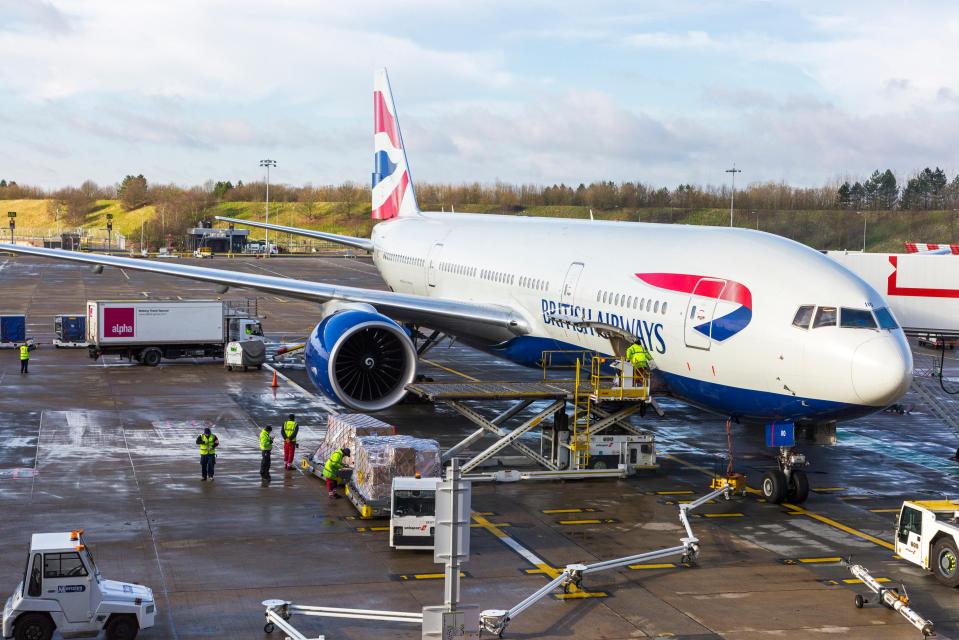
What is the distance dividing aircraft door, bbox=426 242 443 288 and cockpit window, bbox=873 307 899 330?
61.8 ft

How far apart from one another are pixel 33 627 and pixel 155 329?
2932 centimetres

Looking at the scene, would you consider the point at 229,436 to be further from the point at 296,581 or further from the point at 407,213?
the point at 407,213

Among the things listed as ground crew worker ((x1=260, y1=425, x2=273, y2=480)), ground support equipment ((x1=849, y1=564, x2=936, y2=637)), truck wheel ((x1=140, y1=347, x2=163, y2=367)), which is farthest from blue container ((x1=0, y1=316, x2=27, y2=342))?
ground support equipment ((x1=849, y1=564, x2=936, y2=637))

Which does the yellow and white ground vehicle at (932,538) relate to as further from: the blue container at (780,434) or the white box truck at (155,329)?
the white box truck at (155,329)

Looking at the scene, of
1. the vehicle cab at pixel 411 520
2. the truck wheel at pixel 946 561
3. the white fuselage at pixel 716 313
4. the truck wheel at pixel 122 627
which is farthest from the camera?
the white fuselage at pixel 716 313

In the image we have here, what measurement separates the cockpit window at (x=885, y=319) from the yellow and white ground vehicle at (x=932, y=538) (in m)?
3.47

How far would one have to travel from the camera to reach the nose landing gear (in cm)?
2195

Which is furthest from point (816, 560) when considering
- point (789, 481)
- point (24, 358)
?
point (24, 358)

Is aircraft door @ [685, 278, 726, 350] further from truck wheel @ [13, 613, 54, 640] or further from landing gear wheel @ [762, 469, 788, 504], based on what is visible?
truck wheel @ [13, 613, 54, 640]

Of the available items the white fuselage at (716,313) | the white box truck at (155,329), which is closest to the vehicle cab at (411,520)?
the white fuselage at (716,313)

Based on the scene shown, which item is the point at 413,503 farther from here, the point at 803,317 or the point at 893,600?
the point at 803,317

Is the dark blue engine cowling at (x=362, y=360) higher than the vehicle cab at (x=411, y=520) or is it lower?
higher

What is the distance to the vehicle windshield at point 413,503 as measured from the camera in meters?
18.3

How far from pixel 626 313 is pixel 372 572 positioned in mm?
9469
